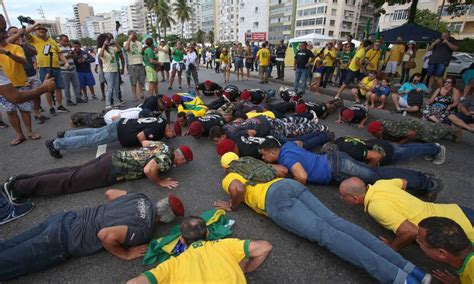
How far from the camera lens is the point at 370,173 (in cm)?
291

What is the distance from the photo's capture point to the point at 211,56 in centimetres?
2112

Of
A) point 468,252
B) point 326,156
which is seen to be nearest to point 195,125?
point 326,156

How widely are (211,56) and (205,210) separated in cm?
2027

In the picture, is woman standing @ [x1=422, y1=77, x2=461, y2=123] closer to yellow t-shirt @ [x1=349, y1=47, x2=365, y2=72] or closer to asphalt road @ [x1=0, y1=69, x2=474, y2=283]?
asphalt road @ [x1=0, y1=69, x2=474, y2=283]

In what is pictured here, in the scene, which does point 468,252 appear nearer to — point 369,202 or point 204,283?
point 369,202

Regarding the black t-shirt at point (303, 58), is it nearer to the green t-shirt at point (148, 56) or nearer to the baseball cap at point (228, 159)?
the green t-shirt at point (148, 56)

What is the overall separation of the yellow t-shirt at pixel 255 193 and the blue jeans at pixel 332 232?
3.2 inches

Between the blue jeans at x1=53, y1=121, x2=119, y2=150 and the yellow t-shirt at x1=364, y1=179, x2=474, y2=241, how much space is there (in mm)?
3862

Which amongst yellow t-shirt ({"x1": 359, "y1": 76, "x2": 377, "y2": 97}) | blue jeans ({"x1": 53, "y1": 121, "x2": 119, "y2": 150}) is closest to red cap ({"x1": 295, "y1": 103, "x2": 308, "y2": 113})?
yellow t-shirt ({"x1": 359, "y1": 76, "x2": 377, "y2": 97})

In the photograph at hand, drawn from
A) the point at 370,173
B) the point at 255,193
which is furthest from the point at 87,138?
the point at 370,173

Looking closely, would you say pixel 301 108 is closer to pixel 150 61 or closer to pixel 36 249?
pixel 150 61

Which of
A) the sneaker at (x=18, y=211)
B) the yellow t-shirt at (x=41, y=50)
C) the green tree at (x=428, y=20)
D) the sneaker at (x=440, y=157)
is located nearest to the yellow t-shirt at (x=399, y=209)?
the sneaker at (x=440, y=157)

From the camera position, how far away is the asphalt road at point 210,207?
200 cm

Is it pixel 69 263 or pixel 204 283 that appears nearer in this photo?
pixel 204 283
